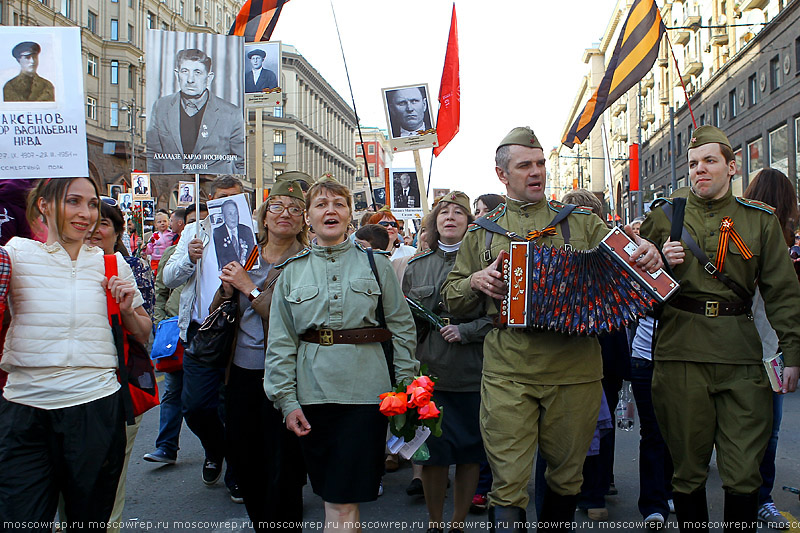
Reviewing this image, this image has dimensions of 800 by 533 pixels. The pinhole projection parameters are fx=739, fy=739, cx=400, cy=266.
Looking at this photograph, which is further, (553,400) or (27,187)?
(27,187)

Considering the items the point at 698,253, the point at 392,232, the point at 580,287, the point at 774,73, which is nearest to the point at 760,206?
the point at 698,253

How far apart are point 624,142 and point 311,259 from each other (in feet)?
236

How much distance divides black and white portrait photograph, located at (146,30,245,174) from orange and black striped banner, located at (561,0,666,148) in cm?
392

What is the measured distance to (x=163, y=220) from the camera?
35.8ft

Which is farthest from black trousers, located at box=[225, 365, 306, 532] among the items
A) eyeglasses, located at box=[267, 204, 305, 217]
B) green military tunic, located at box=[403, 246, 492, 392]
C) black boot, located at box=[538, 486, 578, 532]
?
black boot, located at box=[538, 486, 578, 532]

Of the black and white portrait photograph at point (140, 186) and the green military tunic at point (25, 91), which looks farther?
the black and white portrait photograph at point (140, 186)

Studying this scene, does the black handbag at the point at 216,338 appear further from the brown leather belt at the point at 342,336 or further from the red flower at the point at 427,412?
the red flower at the point at 427,412

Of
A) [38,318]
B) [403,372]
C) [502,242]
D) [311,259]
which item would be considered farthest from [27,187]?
[502,242]

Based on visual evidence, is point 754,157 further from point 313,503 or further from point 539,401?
point 539,401

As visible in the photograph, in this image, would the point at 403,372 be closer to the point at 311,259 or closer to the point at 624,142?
the point at 311,259

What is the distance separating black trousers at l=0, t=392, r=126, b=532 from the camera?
10.5 ft

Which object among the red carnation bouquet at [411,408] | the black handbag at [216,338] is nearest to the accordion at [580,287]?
the red carnation bouquet at [411,408]

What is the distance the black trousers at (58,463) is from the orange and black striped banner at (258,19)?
788cm

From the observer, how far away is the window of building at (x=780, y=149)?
2775 centimetres
